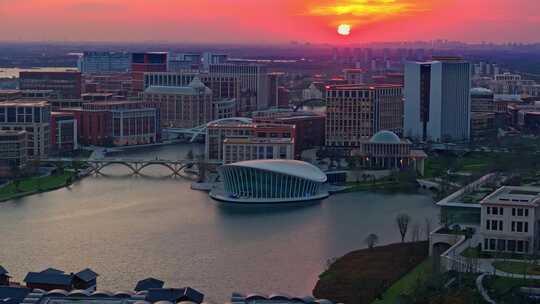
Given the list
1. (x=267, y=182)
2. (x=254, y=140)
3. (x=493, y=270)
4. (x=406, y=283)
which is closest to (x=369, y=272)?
(x=406, y=283)

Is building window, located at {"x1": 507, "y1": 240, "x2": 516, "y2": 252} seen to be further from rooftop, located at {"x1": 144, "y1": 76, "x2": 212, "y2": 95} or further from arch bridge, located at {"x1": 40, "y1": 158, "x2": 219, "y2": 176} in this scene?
rooftop, located at {"x1": 144, "y1": 76, "x2": 212, "y2": 95}

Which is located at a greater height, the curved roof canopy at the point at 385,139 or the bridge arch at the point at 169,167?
the curved roof canopy at the point at 385,139

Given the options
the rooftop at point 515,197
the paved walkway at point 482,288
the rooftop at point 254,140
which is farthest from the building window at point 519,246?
the rooftop at point 254,140

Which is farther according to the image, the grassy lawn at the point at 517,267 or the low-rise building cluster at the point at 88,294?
the grassy lawn at the point at 517,267

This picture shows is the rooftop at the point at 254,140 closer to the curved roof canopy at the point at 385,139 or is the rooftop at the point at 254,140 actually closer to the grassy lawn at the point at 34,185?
the curved roof canopy at the point at 385,139

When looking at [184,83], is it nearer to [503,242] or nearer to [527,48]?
[503,242]

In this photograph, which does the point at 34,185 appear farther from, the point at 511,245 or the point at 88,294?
the point at 88,294

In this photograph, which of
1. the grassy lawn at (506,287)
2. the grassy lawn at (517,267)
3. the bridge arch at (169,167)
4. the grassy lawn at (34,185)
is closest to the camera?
the grassy lawn at (506,287)

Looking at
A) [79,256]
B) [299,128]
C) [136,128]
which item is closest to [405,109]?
[299,128]
